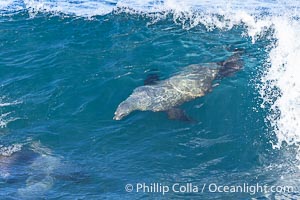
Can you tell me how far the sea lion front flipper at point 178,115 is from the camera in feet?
36.8

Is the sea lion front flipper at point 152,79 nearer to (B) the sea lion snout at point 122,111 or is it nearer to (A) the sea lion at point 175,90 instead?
(A) the sea lion at point 175,90

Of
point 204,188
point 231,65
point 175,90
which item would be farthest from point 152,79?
point 204,188

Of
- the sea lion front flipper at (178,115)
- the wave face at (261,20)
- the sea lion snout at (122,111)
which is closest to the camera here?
the sea lion front flipper at (178,115)

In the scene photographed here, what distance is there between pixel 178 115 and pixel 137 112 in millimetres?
1076

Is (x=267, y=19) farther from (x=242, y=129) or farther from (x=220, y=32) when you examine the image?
(x=242, y=129)

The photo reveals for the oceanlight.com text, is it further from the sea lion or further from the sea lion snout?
the sea lion snout

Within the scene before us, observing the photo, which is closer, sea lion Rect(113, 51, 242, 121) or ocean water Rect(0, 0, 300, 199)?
ocean water Rect(0, 0, 300, 199)

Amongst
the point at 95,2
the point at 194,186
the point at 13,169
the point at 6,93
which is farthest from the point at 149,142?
the point at 95,2

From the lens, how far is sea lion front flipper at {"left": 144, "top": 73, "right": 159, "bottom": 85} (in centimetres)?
1290

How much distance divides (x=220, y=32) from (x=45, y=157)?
9105 millimetres

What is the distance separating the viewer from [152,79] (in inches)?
517

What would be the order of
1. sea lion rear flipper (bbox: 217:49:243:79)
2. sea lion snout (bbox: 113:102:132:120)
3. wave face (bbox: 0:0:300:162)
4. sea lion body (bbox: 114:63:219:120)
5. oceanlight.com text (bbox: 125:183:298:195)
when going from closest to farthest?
oceanlight.com text (bbox: 125:183:298:195) → wave face (bbox: 0:0:300:162) → sea lion snout (bbox: 113:102:132:120) → sea lion body (bbox: 114:63:219:120) → sea lion rear flipper (bbox: 217:49:243:79)

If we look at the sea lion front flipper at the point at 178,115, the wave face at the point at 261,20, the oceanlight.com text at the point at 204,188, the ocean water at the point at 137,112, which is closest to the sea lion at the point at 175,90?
the sea lion front flipper at the point at 178,115

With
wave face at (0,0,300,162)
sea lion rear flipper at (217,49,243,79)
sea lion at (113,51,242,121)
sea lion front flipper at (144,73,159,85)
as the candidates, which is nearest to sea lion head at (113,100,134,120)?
sea lion at (113,51,242,121)
